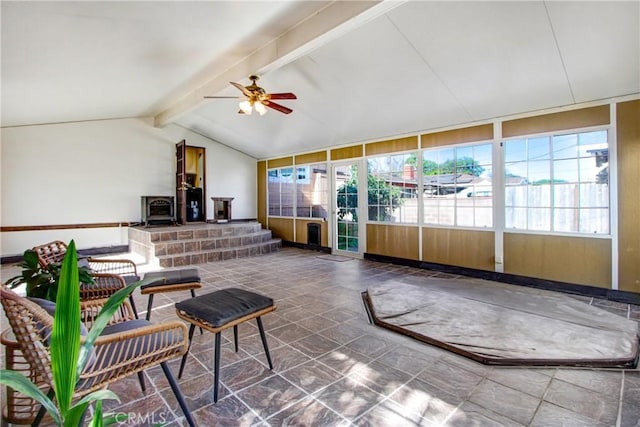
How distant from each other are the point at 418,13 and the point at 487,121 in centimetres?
247

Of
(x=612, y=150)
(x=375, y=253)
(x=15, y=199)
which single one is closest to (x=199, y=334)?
(x=375, y=253)

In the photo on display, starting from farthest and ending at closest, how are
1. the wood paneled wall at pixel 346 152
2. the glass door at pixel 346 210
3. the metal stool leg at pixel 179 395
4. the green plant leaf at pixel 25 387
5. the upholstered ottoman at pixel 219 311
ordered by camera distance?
the glass door at pixel 346 210 → the wood paneled wall at pixel 346 152 → the upholstered ottoman at pixel 219 311 → the metal stool leg at pixel 179 395 → the green plant leaf at pixel 25 387

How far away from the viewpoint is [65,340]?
0.99 m

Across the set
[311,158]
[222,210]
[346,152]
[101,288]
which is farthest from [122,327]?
[222,210]

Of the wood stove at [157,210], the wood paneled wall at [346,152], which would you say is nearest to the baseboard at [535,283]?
the wood paneled wall at [346,152]

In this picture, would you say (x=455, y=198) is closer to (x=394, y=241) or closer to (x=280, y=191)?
(x=394, y=241)

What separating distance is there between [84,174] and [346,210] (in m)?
5.70

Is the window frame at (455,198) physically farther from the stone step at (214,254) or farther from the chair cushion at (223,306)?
the chair cushion at (223,306)

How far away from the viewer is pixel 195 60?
4258mm

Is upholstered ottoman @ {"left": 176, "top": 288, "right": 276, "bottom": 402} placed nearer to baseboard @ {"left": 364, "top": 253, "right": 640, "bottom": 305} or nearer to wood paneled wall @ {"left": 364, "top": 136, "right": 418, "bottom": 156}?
baseboard @ {"left": 364, "top": 253, "right": 640, "bottom": 305}

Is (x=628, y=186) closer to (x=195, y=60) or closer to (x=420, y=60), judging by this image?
(x=420, y=60)

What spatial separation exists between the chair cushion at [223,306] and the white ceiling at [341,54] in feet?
8.31

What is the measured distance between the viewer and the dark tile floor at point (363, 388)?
1879mm

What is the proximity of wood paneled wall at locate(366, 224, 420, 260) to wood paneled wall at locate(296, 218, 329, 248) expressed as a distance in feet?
4.05
